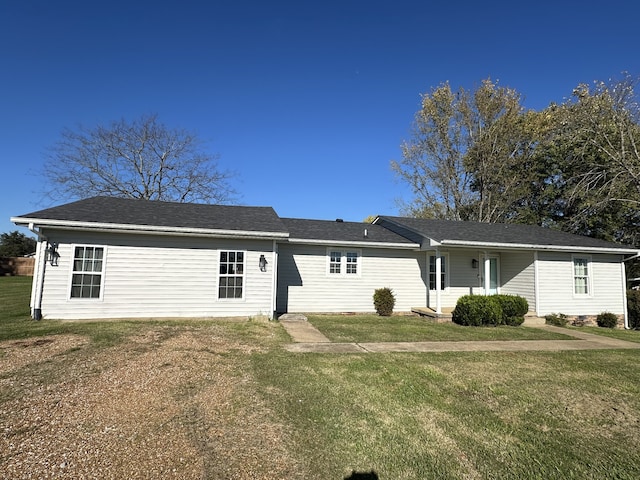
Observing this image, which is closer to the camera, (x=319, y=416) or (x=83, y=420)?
(x=83, y=420)

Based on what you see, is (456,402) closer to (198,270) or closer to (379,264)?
(198,270)

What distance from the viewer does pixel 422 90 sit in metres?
27.3

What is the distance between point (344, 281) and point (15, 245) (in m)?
45.4

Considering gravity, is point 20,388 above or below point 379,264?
below

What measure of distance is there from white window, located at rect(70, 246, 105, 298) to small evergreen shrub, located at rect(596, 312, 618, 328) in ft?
59.3

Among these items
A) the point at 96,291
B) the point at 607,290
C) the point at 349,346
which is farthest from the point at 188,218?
the point at 607,290

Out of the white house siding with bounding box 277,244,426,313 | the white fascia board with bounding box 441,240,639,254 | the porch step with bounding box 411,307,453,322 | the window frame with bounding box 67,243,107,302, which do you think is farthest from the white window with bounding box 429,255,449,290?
the window frame with bounding box 67,243,107,302

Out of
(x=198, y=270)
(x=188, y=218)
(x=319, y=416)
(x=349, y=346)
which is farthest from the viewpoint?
(x=188, y=218)

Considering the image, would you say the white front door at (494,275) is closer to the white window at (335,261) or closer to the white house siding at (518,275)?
the white house siding at (518,275)

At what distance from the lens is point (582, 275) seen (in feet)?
47.1

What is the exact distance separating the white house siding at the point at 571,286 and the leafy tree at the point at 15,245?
51464mm

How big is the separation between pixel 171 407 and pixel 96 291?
7.48m

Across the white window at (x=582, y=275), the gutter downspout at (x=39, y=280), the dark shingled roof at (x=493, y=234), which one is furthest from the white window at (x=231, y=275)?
the white window at (x=582, y=275)

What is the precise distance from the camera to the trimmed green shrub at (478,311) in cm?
1183
